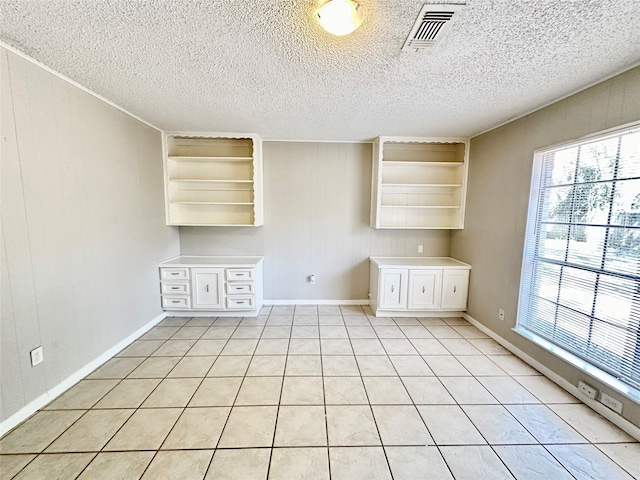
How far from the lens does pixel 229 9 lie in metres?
1.33

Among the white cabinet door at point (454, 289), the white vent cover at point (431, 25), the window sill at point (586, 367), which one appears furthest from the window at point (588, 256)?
the white vent cover at point (431, 25)

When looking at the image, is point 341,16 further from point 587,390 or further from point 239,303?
point 239,303

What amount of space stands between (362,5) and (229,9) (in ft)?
2.25


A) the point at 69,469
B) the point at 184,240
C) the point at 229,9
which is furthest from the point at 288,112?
the point at 69,469

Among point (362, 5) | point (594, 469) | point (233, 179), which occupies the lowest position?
point (594, 469)

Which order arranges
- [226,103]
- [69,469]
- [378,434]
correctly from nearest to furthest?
1. [69,469]
2. [378,434]
3. [226,103]

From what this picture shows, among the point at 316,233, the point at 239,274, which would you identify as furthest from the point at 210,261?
the point at 316,233

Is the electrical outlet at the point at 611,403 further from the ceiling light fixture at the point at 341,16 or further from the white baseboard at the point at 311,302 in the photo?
the ceiling light fixture at the point at 341,16

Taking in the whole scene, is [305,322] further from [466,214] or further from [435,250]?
[466,214]

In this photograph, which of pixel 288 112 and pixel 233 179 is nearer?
pixel 288 112

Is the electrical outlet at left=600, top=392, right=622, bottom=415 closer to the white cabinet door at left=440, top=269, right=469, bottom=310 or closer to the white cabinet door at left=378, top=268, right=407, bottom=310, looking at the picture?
the white cabinet door at left=440, top=269, right=469, bottom=310

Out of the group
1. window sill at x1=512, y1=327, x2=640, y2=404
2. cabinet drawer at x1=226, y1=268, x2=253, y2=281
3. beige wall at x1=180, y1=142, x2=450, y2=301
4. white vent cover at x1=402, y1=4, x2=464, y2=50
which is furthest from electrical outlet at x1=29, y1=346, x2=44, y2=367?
window sill at x1=512, y1=327, x2=640, y2=404

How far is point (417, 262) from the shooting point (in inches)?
149

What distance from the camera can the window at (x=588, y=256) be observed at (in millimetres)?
1786
